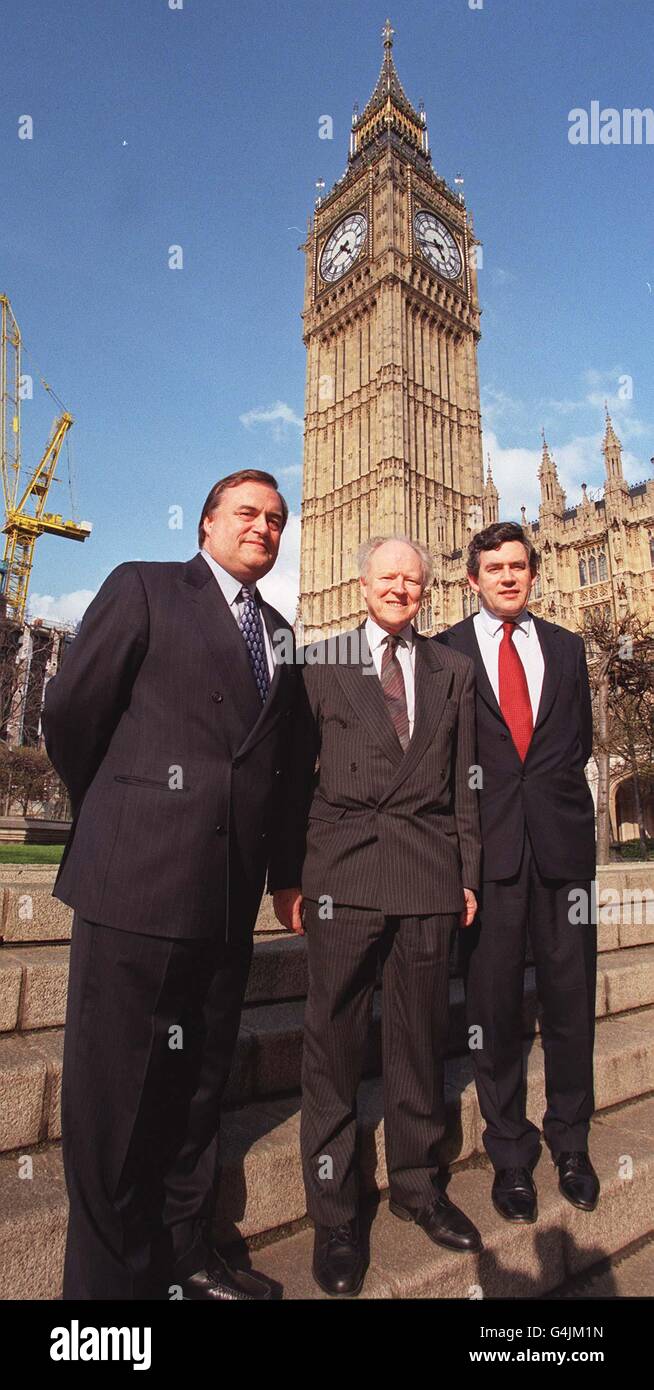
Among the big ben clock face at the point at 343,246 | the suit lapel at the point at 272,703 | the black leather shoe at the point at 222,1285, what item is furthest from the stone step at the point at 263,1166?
the big ben clock face at the point at 343,246

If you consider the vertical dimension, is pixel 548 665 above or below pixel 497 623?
below

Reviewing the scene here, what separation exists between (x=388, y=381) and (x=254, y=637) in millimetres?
48000

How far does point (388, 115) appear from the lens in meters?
54.2

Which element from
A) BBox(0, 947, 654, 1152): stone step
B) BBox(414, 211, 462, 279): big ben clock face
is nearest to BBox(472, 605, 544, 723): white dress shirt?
BBox(0, 947, 654, 1152): stone step

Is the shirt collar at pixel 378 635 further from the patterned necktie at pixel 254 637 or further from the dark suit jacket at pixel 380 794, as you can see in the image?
the patterned necktie at pixel 254 637

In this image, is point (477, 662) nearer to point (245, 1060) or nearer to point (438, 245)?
point (245, 1060)

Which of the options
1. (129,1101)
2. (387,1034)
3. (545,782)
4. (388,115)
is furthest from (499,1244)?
(388,115)

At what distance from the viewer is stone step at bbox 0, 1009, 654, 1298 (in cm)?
185

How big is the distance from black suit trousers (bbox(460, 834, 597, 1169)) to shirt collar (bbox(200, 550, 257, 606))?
1510mm

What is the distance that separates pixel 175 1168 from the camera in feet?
6.73

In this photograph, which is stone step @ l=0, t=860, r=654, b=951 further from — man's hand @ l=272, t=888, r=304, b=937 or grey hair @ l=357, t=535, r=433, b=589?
grey hair @ l=357, t=535, r=433, b=589

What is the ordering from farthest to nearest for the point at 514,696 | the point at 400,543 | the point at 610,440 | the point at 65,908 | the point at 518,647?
the point at 610,440, the point at 65,908, the point at 518,647, the point at 514,696, the point at 400,543

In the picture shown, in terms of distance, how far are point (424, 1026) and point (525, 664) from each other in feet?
5.14
